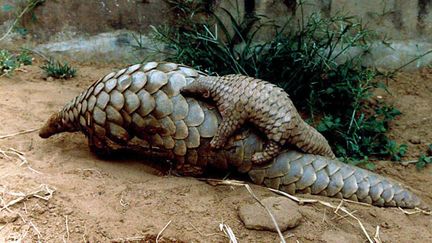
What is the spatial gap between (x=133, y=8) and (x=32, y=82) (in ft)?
3.17

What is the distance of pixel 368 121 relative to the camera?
392 centimetres

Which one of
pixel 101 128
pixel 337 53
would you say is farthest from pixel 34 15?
pixel 337 53

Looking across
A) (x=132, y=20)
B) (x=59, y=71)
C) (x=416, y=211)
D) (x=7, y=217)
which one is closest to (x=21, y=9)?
(x=59, y=71)

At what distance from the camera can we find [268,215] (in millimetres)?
2566

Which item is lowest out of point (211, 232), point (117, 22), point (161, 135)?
point (211, 232)

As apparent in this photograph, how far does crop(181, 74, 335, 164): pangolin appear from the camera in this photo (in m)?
2.76

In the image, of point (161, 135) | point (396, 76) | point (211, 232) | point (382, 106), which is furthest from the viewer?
point (396, 76)

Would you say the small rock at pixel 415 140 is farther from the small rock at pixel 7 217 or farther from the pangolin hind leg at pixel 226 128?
the small rock at pixel 7 217

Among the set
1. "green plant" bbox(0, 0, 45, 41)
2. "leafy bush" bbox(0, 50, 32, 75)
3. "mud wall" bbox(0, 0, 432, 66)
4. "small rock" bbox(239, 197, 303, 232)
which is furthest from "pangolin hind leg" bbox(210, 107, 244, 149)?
"green plant" bbox(0, 0, 45, 41)

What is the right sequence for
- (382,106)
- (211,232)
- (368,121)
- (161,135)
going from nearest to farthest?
(211,232) < (161,135) < (368,121) < (382,106)

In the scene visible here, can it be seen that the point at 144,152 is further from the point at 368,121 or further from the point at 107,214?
the point at 368,121

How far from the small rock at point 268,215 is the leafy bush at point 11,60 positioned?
8.08 feet

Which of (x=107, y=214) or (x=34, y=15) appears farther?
(x=34, y=15)

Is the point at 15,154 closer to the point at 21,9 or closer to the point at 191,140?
the point at 191,140
